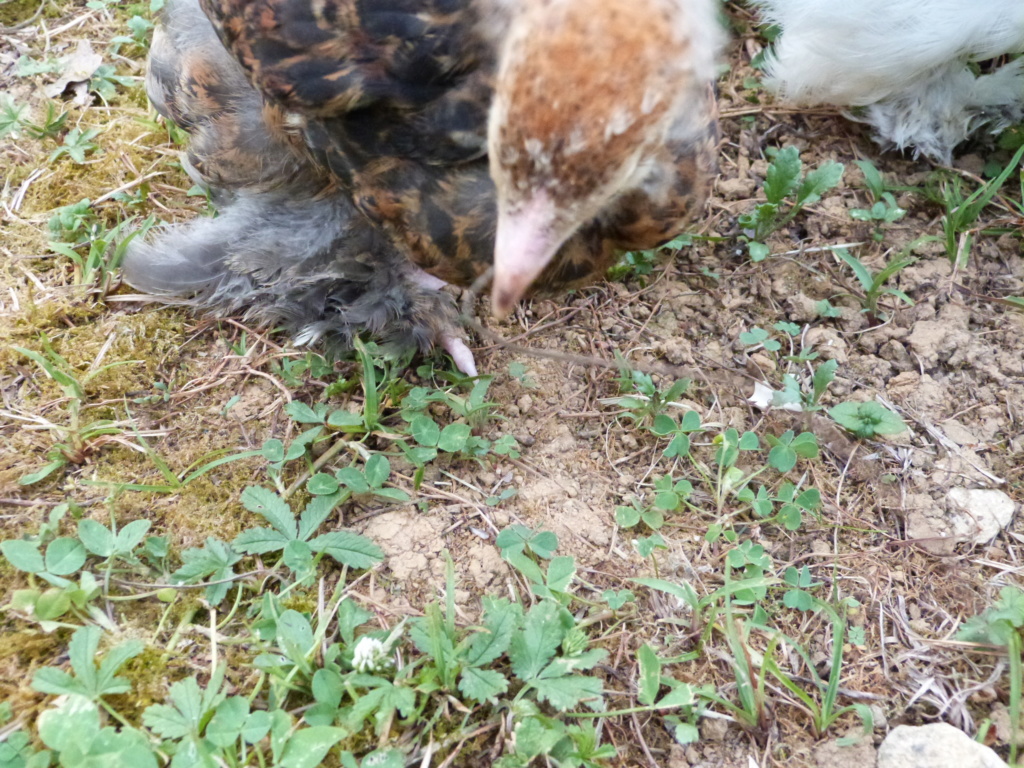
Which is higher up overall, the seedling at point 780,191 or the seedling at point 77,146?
the seedling at point 77,146

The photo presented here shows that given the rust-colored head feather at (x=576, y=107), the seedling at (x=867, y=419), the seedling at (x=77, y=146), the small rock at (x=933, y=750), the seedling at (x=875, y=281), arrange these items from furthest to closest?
1. the seedling at (x=77, y=146)
2. the seedling at (x=875, y=281)
3. the seedling at (x=867, y=419)
4. the small rock at (x=933, y=750)
5. the rust-colored head feather at (x=576, y=107)

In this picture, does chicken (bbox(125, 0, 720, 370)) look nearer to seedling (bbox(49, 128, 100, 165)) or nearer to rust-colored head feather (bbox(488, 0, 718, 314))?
rust-colored head feather (bbox(488, 0, 718, 314))

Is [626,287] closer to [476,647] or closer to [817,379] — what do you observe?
[817,379]

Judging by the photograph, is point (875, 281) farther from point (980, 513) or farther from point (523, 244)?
point (523, 244)

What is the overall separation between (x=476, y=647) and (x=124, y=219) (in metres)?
1.83

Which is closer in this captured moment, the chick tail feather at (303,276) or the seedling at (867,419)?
the seedling at (867,419)

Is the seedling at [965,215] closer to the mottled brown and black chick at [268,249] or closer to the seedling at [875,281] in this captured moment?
the seedling at [875,281]

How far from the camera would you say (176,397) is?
2.06m

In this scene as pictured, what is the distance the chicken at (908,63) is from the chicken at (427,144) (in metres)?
1.05

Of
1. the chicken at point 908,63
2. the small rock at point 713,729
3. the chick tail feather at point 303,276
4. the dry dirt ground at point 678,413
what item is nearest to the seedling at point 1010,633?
the dry dirt ground at point 678,413

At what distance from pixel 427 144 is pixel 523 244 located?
424 millimetres

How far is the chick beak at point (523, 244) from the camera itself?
4.43ft

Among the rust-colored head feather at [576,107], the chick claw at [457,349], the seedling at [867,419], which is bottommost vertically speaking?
the seedling at [867,419]

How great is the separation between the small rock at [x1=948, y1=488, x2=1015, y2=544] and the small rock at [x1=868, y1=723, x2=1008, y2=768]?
547 millimetres
